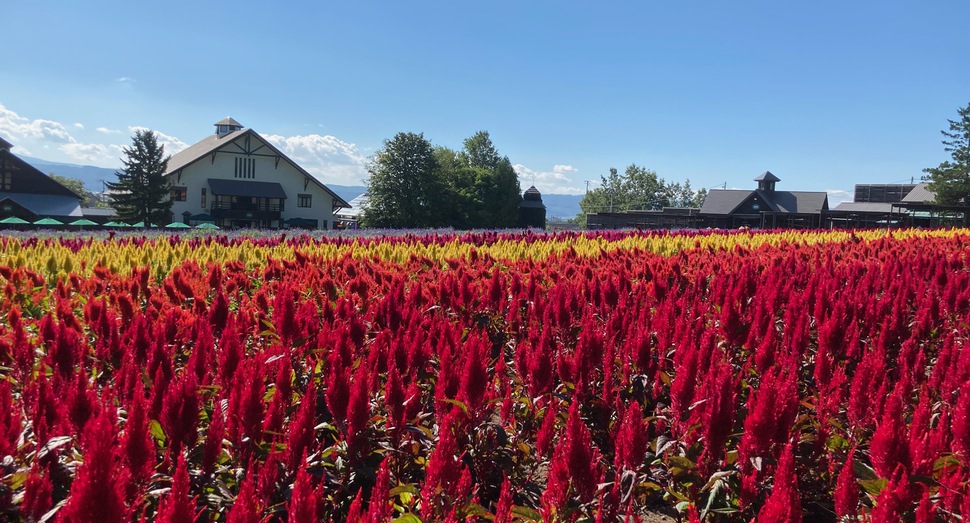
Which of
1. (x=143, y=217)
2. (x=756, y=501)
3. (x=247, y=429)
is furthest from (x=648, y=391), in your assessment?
(x=143, y=217)

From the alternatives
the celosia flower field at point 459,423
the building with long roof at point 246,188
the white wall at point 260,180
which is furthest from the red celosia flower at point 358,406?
the white wall at point 260,180

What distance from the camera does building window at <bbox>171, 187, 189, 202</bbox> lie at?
4594cm

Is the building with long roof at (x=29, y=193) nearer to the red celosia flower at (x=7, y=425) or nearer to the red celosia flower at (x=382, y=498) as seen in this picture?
the red celosia flower at (x=7, y=425)

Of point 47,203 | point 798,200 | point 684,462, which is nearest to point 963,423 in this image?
point 684,462

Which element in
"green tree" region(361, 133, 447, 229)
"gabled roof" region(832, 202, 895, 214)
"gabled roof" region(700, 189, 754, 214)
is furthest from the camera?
"gabled roof" region(832, 202, 895, 214)

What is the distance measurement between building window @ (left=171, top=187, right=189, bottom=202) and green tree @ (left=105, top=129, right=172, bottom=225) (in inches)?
71.5

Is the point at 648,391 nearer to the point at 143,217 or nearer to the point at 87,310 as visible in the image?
the point at 87,310

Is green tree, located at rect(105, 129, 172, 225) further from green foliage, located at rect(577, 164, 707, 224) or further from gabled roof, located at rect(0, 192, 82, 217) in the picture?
green foliage, located at rect(577, 164, 707, 224)

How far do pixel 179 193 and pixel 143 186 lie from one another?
138 inches

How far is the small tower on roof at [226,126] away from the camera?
56000 millimetres

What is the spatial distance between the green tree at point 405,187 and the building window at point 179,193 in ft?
44.0

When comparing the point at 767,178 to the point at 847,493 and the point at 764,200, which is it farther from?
the point at 847,493

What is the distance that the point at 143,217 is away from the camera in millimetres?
42656

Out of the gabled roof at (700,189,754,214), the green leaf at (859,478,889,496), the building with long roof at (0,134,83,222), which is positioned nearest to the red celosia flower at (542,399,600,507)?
the green leaf at (859,478,889,496)
